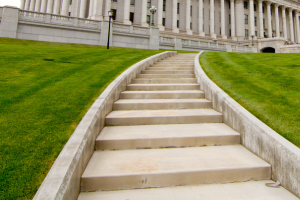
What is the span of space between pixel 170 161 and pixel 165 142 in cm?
62

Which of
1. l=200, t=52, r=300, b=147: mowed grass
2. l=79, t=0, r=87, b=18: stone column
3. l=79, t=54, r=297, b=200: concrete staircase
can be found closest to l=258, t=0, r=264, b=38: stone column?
l=79, t=0, r=87, b=18: stone column

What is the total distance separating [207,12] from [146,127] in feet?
213

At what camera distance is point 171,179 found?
2.96 m

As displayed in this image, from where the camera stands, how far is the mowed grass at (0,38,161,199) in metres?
2.54

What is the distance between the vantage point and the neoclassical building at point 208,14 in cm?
4750

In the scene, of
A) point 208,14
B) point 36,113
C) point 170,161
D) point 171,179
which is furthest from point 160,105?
point 208,14

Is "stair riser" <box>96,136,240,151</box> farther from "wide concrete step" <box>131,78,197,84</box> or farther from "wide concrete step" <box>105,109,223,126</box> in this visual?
"wide concrete step" <box>131,78,197,84</box>

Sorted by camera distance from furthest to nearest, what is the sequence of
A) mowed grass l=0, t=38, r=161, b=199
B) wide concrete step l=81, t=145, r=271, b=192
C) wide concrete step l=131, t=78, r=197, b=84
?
wide concrete step l=131, t=78, r=197, b=84, wide concrete step l=81, t=145, r=271, b=192, mowed grass l=0, t=38, r=161, b=199

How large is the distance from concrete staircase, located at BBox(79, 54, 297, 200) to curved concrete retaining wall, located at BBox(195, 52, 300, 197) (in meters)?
0.14

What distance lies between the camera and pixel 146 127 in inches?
181

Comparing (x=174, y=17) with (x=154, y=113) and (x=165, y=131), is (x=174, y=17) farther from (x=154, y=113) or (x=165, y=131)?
(x=165, y=131)

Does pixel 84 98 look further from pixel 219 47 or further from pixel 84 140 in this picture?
pixel 219 47

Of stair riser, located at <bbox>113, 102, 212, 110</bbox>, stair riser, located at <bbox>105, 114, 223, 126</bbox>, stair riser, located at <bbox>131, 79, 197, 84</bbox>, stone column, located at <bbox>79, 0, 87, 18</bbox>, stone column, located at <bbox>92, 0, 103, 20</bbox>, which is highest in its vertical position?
stone column, located at <bbox>79, 0, 87, 18</bbox>

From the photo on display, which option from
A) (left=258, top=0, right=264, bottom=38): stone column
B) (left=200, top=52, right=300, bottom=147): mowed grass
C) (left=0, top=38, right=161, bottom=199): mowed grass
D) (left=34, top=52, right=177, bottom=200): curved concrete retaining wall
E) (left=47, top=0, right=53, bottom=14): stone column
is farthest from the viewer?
(left=258, top=0, right=264, bottom=38): stone column
